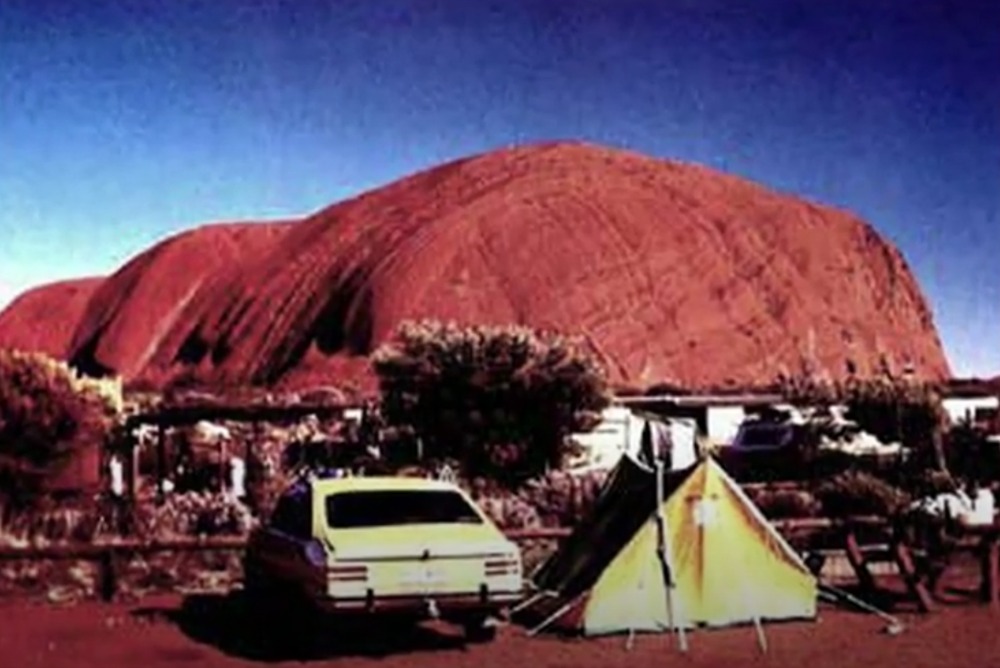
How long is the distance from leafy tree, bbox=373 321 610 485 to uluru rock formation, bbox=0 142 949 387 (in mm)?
33045

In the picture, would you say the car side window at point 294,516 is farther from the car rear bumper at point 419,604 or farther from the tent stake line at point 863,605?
the tent stake line at point 863,605

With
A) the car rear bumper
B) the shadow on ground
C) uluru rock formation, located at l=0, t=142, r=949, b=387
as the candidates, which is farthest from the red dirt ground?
uluru rock formation, located at l=0, t=142, r=949, b=387

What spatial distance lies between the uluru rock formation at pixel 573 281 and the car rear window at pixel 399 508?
158 feet

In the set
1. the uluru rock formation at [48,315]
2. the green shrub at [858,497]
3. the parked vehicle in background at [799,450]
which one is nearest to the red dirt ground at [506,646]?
the green shrub at [858,497]

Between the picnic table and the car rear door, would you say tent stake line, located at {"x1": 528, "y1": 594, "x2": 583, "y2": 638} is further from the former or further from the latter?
the picnic table

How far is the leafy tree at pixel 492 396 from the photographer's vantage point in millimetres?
24453

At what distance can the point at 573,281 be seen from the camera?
207ft

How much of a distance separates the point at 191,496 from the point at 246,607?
682 cm

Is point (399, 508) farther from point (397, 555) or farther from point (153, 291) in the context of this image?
point (153, 291)

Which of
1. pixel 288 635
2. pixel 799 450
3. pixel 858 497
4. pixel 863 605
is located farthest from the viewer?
pixel 799 450

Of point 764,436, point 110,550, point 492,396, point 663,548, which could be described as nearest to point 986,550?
point 663,548

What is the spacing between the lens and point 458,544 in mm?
10531

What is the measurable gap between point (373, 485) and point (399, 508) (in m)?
0.23

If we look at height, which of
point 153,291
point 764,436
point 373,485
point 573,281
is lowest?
point 373,485
